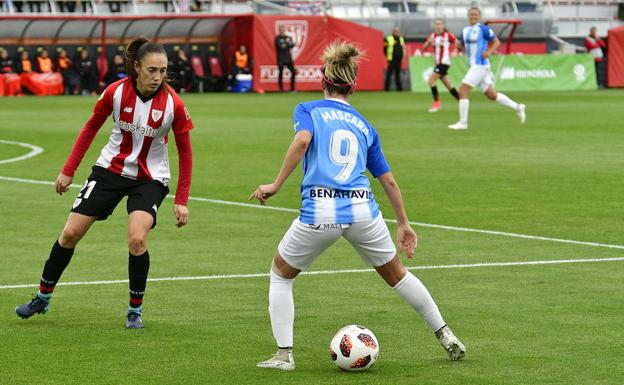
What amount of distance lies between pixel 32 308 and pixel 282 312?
2.31 metres

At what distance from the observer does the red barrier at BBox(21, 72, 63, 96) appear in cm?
4997

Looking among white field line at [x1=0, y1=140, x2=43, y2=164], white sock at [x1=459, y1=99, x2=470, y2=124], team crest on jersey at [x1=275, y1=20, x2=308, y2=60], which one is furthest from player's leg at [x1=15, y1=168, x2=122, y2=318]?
team crest on jersey at [x1=275, y1=20, x2=308, y2=60]

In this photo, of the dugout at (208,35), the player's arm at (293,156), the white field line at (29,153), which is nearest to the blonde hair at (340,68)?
the player's arm at (293,156)

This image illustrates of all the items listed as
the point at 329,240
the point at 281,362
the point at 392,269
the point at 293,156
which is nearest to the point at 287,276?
the point at 329,240

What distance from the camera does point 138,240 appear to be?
8867mm

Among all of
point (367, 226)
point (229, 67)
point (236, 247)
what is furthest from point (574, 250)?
point (229, 67)

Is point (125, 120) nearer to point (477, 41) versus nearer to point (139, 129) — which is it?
point (139, 129)

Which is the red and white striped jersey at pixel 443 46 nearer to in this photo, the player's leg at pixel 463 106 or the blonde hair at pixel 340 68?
the player's leg at pixel 463 106

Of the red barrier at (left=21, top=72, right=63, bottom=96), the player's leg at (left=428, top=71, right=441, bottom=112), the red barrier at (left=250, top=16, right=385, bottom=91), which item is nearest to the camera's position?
the player's leg at (left=428, top=71, right=441, bottom=112)

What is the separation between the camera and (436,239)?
44.0 ft

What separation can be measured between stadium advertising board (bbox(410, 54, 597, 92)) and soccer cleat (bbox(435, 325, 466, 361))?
42.0 metres

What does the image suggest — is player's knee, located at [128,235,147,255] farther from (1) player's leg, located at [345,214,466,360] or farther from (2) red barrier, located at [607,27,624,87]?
(2) red barrier, located at [607,27,624,87]

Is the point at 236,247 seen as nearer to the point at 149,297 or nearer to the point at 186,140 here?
the point at 149,297

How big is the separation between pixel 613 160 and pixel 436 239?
911 centimetres
